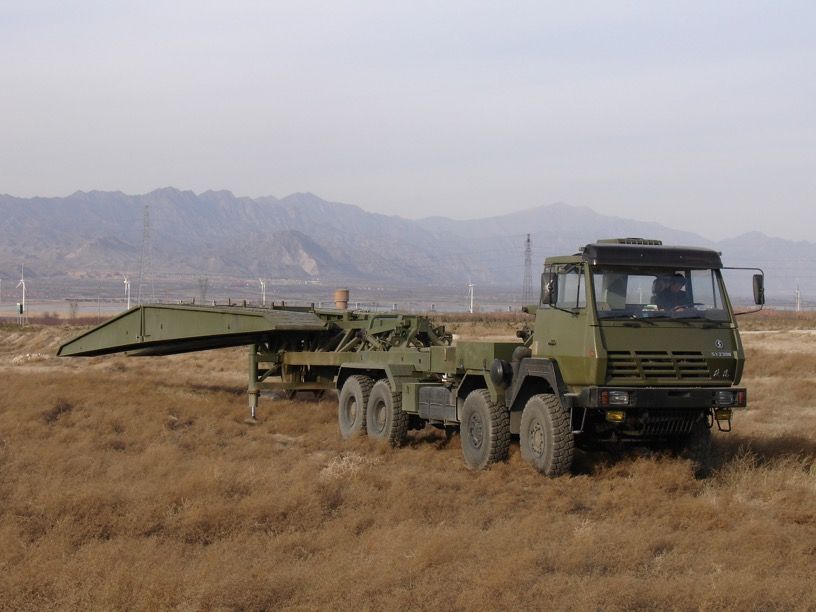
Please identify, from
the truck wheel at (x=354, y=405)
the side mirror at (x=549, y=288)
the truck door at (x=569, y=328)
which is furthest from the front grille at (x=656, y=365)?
the truck wheel at (x=354, y=405)

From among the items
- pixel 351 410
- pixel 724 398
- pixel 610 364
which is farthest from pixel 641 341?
pixel 351 410

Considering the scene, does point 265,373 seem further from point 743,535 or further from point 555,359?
point 743,535

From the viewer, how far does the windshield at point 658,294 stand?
39.3 feet

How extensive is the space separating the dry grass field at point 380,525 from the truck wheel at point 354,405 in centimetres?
65

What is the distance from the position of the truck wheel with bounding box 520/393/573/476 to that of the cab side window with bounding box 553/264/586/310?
1112mm

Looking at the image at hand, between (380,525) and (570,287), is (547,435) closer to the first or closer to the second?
(570,287)

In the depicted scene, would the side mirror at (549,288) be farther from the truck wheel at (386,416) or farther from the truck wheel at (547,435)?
the truck wheel at (386,416)

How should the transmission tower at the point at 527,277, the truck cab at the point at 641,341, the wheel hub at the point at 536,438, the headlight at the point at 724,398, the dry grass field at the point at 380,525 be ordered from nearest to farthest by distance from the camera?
the dry grass field at the point at 380,525 < the truck cab at the point at 641,341 < the headlight at the point at 724,398 < the wheel hub at the point at 536,438 < the transmission tower at the point at 527,277

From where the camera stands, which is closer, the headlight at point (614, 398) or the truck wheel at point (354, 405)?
the headlight at point (614, 398)

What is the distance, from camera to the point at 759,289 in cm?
1191

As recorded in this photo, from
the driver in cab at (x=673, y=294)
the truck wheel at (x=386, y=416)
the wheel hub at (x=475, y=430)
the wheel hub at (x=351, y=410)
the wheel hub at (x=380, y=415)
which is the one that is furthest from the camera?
the wheel hub at (x=351, y=410)

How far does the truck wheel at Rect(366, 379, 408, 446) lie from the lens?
15.7 meters

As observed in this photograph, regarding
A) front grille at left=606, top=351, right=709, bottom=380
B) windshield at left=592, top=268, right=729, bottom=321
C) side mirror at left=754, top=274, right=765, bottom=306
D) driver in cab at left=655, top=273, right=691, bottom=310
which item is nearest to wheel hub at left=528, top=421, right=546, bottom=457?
front grille at left=606, top=351, right=709, bottom=380

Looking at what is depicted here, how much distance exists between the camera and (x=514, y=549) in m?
8.70
